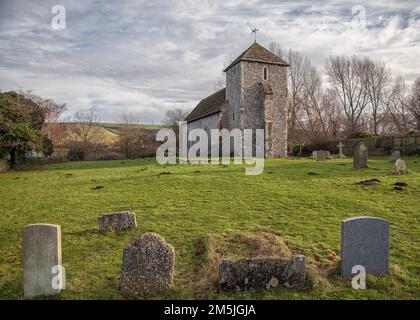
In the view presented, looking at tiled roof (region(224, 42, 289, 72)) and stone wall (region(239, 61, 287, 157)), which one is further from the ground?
tiled roof (region(224, 42, 289, 72))

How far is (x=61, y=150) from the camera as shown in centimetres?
3747

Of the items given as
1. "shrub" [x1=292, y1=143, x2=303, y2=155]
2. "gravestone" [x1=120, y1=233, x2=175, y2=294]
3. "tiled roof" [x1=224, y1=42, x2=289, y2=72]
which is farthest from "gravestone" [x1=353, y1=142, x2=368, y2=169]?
"shrub" [x1=292, y1=143, x2=303, y2=155]

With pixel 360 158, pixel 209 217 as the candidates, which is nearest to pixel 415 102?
pixel 360 158

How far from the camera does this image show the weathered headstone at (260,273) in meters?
4.70

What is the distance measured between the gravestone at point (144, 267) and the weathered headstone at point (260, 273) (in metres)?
0.89

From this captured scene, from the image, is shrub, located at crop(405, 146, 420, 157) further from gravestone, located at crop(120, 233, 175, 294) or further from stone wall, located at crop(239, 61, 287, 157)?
gravestone, located at crop(120, 233, 175, 294)

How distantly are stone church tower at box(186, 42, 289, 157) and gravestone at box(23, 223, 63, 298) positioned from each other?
2646cm

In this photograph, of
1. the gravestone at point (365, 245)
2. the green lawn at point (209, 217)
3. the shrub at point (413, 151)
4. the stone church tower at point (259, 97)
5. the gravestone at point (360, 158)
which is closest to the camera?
the green lawn at point (209, 217)

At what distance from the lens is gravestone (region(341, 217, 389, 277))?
5176 millimetres

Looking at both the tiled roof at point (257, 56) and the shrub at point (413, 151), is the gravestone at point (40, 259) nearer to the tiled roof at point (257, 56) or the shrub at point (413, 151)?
the shrub at point (413, 151)

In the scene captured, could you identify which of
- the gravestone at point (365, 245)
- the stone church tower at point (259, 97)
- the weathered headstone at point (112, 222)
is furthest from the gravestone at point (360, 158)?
the stone church tower at point (259, 97)

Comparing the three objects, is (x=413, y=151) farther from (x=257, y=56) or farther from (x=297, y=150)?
(x=257, y=56)

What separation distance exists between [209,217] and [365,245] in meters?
4.00
